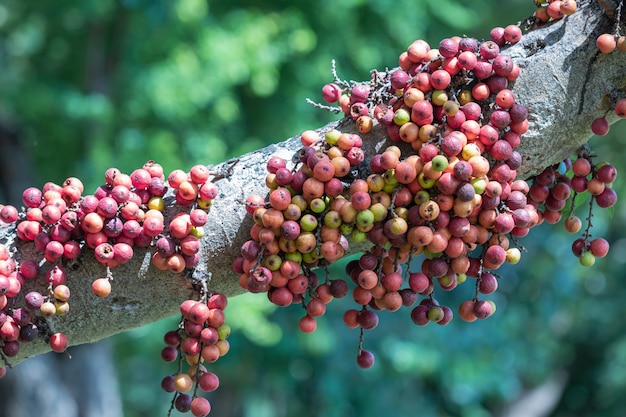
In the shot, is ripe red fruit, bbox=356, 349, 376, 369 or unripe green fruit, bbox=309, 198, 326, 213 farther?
ripe red fruit, bbox=356, 349, 376, 369

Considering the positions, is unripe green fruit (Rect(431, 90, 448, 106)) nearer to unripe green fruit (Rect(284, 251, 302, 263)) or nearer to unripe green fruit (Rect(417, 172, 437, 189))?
unripe green fruit (Rect(417, 172, 437, 189))

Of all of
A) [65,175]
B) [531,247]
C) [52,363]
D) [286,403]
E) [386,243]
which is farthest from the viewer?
[286,403]

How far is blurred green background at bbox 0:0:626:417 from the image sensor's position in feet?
16.6

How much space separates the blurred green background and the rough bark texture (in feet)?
10.3

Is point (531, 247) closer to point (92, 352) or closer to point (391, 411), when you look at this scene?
point (391, 411)

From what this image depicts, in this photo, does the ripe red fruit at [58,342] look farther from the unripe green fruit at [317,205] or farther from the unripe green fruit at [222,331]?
the unripe green fruit at [317,205]

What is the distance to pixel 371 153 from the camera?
4.59 feet

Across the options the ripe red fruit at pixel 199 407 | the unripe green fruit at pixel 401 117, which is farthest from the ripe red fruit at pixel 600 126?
the ripe red fruit at pixel 199 407

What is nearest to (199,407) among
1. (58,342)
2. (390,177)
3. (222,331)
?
(222,331)

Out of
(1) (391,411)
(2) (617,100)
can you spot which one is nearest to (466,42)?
(2) (617,100)

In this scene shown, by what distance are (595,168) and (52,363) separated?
441 cm

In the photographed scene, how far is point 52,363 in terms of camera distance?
504cm

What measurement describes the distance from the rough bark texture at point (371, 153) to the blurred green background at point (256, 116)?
313 centimetres

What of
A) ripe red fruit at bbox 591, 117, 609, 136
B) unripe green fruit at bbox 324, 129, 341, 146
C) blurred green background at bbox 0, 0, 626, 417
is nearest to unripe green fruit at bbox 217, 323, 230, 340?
unripe green fruit at bbox 324, 129, 341, 146
